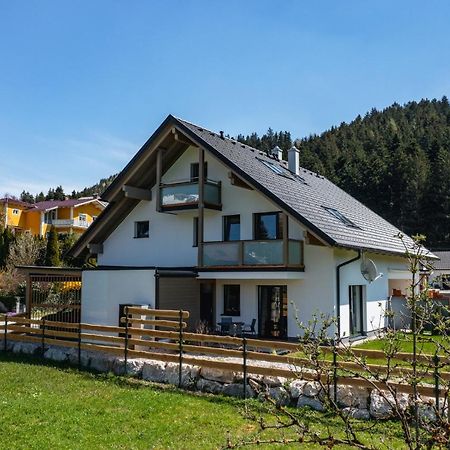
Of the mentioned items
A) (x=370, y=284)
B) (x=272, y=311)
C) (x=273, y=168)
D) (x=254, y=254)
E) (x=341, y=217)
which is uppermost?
(x=273, y=168)

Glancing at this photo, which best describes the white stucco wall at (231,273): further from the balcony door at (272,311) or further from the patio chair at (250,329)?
the patio chair at (250,329)

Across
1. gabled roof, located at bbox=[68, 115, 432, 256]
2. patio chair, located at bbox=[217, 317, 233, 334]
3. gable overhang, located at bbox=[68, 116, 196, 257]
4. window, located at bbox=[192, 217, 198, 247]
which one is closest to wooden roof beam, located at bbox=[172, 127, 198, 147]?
gable overhang, located at bbox=[68, 116, 196, 257]

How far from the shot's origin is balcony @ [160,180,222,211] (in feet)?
59.1

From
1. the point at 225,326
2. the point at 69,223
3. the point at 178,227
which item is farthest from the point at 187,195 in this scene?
the point at 69,223

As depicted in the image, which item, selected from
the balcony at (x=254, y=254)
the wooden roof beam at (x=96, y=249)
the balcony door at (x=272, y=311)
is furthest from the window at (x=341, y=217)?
the wooden roof beam at (x=96, y=249)

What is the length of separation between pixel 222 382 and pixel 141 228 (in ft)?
37.5

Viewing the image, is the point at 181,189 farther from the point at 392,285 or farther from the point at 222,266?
the point at 392,285

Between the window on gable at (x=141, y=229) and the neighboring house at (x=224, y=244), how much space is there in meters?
0.04

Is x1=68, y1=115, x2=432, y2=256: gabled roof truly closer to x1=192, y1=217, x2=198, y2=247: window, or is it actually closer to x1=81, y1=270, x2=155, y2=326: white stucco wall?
x1=192, y1=217, x2=198, y2=247: window

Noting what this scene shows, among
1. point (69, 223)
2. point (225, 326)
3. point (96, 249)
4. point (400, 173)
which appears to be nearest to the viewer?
point (225, 326)

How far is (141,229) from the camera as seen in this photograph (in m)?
20.7

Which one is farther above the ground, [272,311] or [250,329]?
[272,311]

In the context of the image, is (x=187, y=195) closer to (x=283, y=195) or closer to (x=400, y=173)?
(x=283, y=195)

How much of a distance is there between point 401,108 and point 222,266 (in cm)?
12165
